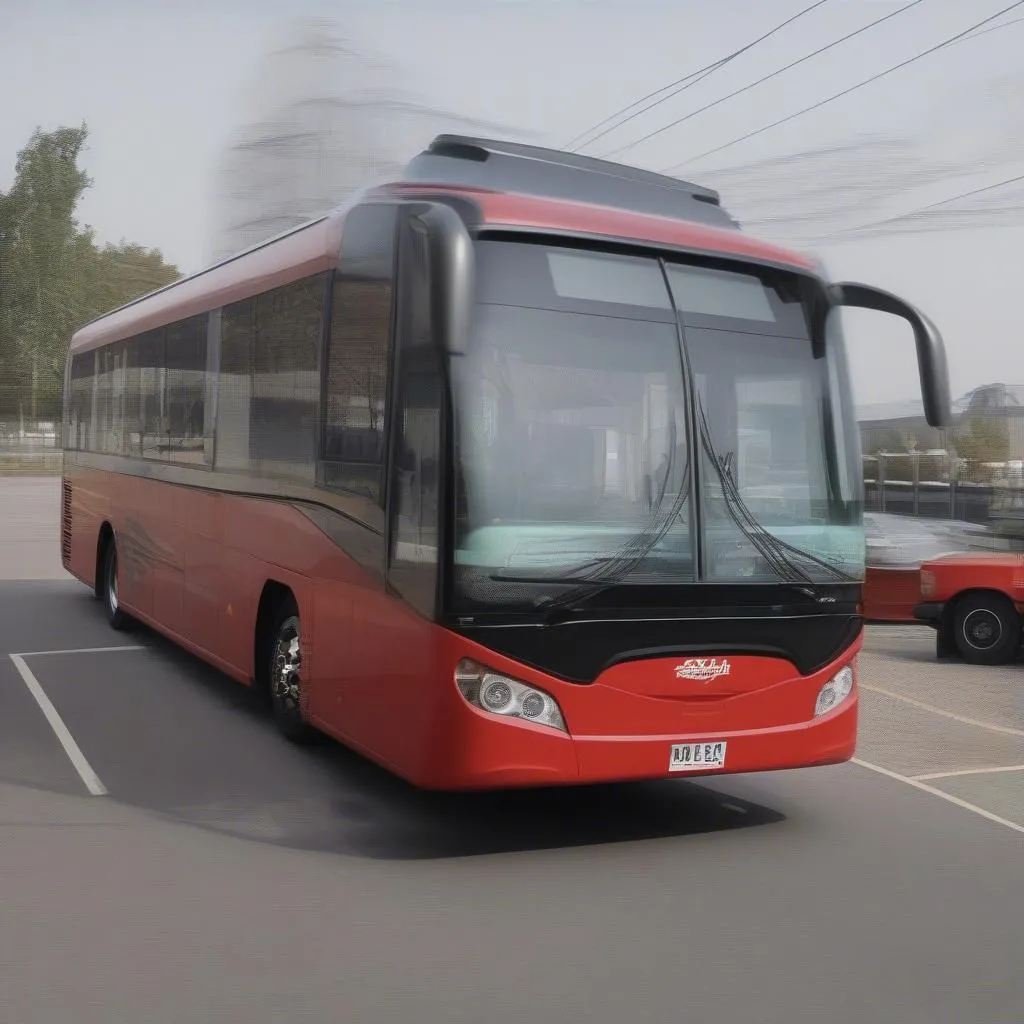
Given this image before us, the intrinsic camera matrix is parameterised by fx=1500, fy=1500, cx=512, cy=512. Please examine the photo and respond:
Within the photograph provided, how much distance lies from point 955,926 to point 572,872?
1584 mm

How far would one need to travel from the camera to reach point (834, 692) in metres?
7.30

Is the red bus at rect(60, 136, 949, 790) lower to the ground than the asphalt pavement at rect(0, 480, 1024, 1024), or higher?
higher

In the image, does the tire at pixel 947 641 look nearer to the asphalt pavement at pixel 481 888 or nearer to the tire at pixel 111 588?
the asphalt pavement at pixel 481 888

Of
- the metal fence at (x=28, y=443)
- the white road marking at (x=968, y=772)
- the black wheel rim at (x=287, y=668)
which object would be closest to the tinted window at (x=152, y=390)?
the black wheel rim at (x=287, y=668)

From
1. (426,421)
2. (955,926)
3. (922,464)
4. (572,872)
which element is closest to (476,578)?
(426,421)

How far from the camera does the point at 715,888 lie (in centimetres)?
613

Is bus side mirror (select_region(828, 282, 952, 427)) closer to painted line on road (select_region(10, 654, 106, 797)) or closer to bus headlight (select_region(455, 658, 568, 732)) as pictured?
bus headlight (select_region(455, 658, 568, 732))

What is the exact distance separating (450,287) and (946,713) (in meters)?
6.69

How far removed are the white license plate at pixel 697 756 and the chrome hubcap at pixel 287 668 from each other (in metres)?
2.72

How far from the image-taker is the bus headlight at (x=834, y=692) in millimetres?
7211

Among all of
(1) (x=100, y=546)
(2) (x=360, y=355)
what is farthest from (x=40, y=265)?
(2) (x=360, y=355)

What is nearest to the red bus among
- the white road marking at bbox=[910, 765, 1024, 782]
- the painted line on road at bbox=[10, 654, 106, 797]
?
the painted line on road at bbox=[10, 654, 106, 797]

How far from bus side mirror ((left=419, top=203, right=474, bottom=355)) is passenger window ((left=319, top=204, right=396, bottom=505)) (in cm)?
90

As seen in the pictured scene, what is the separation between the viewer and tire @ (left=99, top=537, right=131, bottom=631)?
14266 mm
